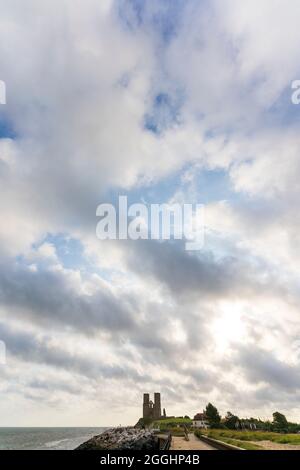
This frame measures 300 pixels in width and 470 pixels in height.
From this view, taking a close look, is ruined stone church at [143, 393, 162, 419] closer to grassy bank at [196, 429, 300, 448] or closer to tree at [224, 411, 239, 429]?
tree at [224, 411, 239, 429]

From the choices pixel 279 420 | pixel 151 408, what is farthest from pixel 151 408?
pixel 279 420

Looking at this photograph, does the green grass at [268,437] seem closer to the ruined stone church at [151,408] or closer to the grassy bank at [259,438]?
the grassy bank at [259,438]

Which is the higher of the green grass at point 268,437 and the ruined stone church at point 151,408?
the green grass at point 268,437

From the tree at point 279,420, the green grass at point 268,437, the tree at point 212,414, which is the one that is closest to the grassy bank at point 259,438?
the green grass at point 268,437

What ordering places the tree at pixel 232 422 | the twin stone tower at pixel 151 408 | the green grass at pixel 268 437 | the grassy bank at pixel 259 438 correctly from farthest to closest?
the twin stone tower at pixel 151 408, the tree at pixel 232 422, the green grass at pixel 268 437, the grassy bank at pixel 259 438

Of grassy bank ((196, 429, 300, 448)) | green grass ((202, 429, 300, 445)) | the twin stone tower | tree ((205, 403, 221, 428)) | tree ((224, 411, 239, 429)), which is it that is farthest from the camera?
the twin stone tower

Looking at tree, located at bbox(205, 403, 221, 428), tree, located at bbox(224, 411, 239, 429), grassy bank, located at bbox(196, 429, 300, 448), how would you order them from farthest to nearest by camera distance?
tree, located at bbox(205, 403, 221, 428) → tree, located at bbox(224, 411, 239, 429) → grassy bank, located at bbox(196, 429, 300, 448)

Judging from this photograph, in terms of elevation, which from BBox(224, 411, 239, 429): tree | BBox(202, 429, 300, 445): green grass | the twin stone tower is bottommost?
the twin stone tower

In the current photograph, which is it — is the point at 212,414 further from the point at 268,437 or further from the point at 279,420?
the point at 268,437

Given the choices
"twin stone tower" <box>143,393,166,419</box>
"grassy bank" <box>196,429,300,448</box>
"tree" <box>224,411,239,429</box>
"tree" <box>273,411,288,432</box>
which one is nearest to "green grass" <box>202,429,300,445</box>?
"grassy bank" <box>196,429,300,448</box>

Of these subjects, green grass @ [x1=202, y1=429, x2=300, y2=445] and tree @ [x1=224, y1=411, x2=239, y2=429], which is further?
tree @ [x1=224, y1=411, x2=239, y2=429]

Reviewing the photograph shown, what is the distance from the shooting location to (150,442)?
4816 centimetres

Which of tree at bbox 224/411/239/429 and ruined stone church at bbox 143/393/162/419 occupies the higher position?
tree at bbox 224/411/239/429
